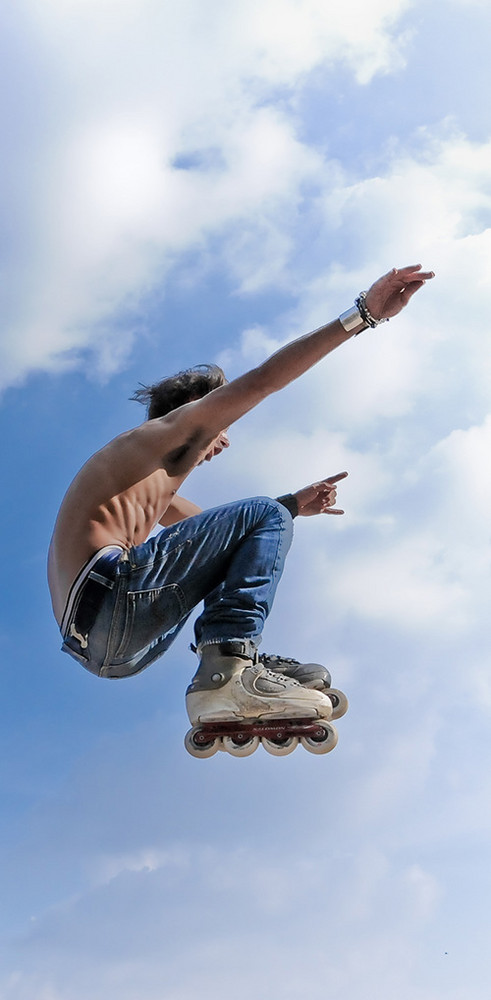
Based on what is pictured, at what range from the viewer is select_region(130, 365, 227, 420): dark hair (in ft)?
26.1

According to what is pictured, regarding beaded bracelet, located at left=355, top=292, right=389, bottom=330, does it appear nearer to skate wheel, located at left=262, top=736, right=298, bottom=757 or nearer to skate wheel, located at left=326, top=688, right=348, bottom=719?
skate wheel, located at left=326, top=688, right=348, bottom=719

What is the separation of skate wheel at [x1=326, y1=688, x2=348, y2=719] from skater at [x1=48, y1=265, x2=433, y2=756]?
1.42ft

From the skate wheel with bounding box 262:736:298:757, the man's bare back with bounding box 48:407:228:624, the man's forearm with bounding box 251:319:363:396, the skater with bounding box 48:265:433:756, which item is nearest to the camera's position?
the man's forearm with bounding box 251:319:363:396

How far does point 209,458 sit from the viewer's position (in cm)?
768

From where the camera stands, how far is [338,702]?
7582 millimetres

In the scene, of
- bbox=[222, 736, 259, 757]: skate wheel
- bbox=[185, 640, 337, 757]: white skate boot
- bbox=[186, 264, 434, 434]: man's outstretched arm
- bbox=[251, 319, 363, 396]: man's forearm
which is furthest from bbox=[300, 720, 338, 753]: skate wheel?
bbox=[251, 319, 363, 396]: man's forearm

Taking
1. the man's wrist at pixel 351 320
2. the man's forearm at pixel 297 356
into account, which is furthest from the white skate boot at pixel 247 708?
the man's wrist at pixel 351 320

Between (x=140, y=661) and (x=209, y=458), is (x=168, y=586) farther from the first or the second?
(x=209, y=458)

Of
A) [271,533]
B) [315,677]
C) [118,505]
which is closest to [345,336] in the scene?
[271,533]

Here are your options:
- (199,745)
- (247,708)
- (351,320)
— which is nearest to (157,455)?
(351,320)

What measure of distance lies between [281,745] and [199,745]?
53 cm

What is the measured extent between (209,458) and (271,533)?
0.92 metres

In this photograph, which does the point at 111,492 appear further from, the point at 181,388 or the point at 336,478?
the point at 336,478

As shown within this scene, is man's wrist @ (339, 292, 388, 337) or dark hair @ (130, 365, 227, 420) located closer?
man's wrist @ (339, 292, 388, 337)
